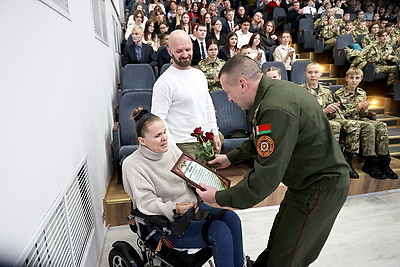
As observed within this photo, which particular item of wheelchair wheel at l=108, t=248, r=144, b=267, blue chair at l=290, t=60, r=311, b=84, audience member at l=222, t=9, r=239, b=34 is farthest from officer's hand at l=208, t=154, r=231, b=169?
audience member at l=222, t=9, r=239, b=34

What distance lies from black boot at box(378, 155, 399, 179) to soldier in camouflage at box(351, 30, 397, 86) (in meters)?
2.07

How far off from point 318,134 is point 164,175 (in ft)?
2.42

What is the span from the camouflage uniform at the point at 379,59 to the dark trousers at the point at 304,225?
12.8 ft

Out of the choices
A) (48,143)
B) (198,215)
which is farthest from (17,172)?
(198,215)

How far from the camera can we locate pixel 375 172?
280 centimetres

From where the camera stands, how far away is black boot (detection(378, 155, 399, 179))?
2806mm

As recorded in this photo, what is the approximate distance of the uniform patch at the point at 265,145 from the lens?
1075 millimetres

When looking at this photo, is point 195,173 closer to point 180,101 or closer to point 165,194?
point 165,194

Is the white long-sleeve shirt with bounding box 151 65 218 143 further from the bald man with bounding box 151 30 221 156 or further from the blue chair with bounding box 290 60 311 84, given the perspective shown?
the blue chair with bounding box 290 60 311 84

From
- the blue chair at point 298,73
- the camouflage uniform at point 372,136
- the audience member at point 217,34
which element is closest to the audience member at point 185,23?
the audience member at point 217,34

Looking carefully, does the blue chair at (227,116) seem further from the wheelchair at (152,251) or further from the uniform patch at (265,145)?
the uniform patch at (265,145)

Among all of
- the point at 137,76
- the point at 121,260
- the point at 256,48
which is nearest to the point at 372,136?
the point at 256,48

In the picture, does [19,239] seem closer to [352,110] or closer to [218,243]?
[218,243]

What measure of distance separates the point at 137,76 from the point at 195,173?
2574 millimetres
